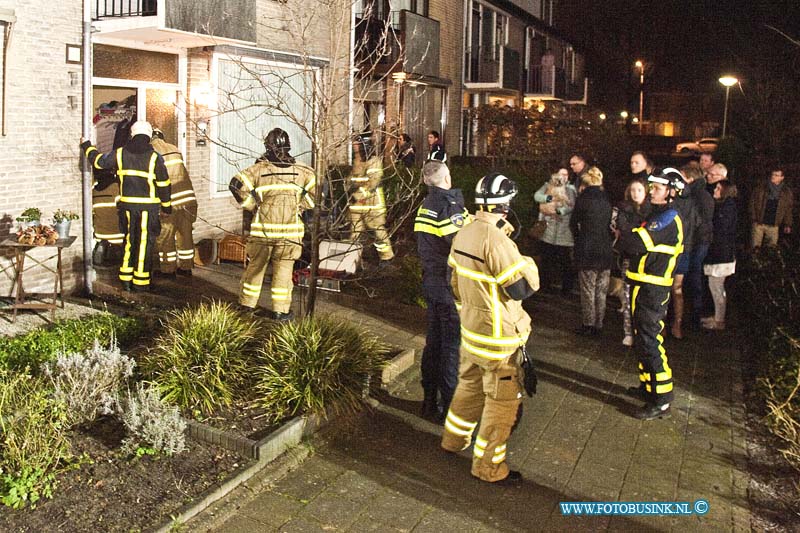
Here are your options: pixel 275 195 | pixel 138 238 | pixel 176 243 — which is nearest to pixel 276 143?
pixel 275 195

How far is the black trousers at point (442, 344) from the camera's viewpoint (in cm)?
655

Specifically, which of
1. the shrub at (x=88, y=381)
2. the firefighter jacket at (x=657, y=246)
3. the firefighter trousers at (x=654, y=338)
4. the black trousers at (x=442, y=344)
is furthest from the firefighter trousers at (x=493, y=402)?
the shrub at (x=88, y=381)

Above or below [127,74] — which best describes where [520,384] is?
below

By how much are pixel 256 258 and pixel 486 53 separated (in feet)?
64.8

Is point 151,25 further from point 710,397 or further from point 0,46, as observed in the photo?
point 710,397

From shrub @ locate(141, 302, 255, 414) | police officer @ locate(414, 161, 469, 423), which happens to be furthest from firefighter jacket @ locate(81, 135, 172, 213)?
police officer @ locate(414, 161, 469, 423)

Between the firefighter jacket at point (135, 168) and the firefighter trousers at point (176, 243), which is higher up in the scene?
the firefighter jacket at point (135, 168)

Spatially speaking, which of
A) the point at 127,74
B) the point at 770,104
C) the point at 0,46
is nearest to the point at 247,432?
the point at 0,46

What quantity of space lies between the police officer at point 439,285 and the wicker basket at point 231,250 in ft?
18.0

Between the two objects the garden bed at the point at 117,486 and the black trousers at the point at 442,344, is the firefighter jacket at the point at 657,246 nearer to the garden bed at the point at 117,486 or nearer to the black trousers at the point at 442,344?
the black trousers at the point at 442,344

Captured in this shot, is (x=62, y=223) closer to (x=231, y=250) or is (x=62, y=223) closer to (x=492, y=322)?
(x=231, y=250)

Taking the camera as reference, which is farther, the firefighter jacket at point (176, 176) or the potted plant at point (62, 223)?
the firefighter jacket at point (176, 176)

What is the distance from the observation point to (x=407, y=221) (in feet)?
44.3

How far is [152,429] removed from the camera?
5461mm
